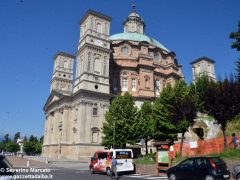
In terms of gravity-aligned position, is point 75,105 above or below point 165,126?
above

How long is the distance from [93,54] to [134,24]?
32096mm

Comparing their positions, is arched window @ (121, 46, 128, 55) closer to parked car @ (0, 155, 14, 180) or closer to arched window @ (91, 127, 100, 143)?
arched window @ (91, 127, 100, 143)

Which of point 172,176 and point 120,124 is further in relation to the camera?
point 120,124

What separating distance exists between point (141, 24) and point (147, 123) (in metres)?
48.7

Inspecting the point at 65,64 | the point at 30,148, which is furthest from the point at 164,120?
the point at 30,148

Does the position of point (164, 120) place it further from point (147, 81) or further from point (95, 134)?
point (147, 81)

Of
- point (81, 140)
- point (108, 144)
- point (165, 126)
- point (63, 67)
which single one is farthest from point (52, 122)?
point (165, 126)

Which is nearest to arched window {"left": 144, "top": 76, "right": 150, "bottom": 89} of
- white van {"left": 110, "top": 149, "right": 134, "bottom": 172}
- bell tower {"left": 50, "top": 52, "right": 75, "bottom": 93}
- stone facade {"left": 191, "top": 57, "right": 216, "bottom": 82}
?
stone facade {"left": 191, "top": 57, "right": 216, "bottom": 82}

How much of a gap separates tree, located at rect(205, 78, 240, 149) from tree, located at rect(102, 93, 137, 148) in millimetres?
14883

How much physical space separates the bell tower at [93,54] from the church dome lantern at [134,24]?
2461cm

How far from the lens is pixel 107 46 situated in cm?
5266

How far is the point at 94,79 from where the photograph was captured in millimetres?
48719

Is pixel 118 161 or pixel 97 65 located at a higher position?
pixel 97 65

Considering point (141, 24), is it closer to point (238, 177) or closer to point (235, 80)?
point (235, 80)
